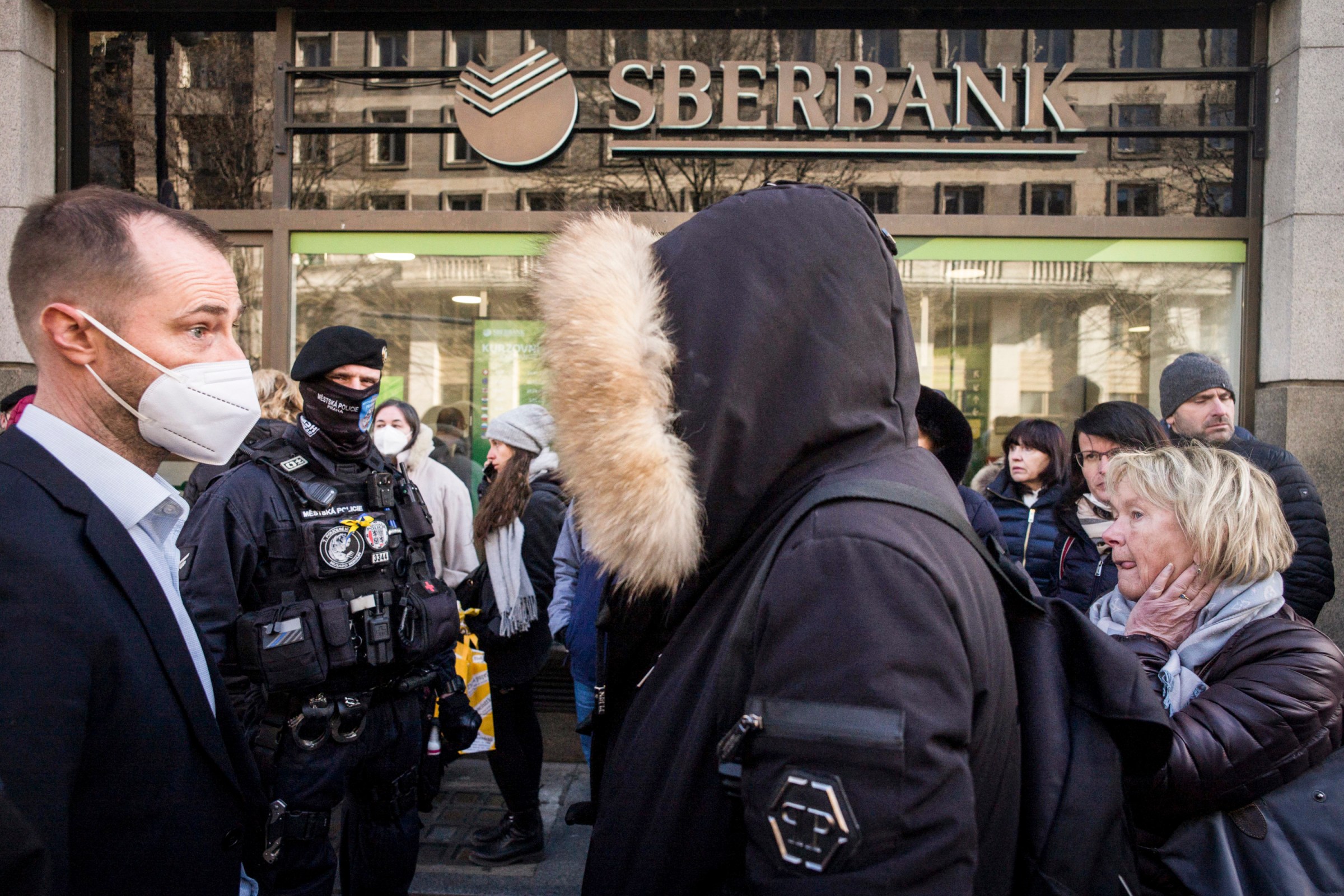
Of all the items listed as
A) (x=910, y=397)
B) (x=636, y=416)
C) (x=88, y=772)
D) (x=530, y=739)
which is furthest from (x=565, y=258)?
(x=530, y=739)

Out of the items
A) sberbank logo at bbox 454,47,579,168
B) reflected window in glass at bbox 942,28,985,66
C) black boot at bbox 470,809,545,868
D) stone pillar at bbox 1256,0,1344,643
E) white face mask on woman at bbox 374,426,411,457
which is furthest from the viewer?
sberbank logo at bbox 454,47,579,168

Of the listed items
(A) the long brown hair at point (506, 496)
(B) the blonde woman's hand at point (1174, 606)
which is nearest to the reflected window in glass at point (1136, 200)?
(A) the long brown hair at point (506, 496)

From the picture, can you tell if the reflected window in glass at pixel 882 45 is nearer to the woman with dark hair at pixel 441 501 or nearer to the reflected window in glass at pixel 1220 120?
the reflected window in glass at pixel 1220 120

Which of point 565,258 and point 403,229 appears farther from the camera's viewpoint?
point 403,229

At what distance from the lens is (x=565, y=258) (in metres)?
1.46

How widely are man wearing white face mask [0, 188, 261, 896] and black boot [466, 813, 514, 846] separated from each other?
258 centimetres

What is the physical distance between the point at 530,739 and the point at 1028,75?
19.0 feet

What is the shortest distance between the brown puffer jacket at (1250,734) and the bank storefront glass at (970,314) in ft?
16.5

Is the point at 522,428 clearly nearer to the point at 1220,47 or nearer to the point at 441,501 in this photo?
the point at 441,501

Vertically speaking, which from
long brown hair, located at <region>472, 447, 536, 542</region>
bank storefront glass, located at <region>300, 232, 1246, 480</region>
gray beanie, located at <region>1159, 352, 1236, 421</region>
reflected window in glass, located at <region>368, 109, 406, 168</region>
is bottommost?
long brown hair, located at <region>472, 447, 536, 542</region>

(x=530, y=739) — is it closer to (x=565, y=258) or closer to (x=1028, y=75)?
(x=565, y=258)

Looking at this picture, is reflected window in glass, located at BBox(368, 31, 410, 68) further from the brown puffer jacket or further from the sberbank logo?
the brown puffer jacket

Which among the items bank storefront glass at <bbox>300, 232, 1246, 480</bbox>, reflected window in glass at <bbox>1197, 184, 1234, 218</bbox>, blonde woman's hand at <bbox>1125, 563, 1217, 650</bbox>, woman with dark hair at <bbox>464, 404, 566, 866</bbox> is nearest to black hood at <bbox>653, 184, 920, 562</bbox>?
blonde woman's hand at <bbox>1125, 563, 1217, 650</bbox>

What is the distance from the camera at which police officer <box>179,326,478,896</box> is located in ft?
9.18
